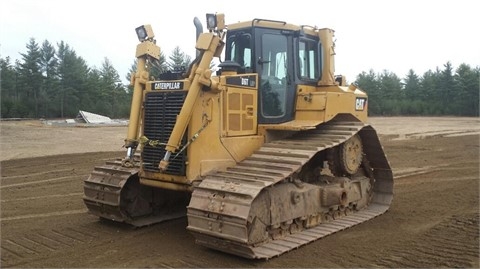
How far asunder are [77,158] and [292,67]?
10844 millimetres

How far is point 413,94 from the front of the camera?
65.6m

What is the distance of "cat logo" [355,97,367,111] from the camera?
889 cm

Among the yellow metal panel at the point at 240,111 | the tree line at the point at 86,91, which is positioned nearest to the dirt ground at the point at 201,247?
the yellow metal panel at the point at 240,111

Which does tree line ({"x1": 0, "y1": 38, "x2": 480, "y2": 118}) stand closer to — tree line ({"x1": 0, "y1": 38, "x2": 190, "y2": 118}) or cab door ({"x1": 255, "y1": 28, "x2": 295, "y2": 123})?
tree line ({"x1": 0, "y1": 38, "x2": 190, "y2": 118})

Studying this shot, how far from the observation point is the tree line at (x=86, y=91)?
161ft

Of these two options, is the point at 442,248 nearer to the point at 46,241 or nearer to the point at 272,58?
the point at 272,58

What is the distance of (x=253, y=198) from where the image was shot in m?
5.72

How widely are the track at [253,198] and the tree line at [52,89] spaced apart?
134 ft

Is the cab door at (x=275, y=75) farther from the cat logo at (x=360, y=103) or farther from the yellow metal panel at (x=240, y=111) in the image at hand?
the cat logo at (x=360, y=103)

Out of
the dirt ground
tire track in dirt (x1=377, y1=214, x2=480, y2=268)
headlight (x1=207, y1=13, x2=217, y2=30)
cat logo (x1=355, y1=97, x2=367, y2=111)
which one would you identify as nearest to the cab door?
headlight (x1=207, y1=13, x2=217, y2=30)

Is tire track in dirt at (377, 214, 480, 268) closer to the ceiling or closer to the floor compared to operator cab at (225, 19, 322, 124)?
closer to the floor

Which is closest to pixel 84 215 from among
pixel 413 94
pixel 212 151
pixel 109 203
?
pixel 109 203

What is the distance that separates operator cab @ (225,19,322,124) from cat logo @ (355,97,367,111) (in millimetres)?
1285

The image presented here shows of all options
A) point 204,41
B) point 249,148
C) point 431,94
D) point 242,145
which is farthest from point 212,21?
point 431,94
